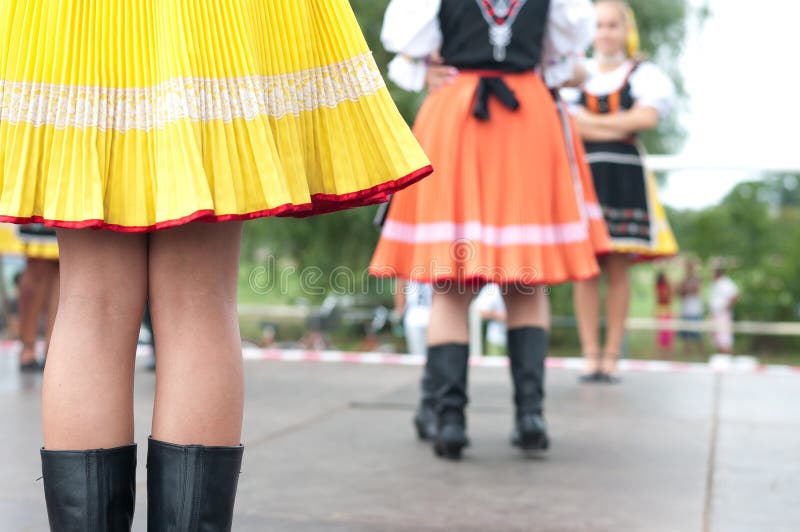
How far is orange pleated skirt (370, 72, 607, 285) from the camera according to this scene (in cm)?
256

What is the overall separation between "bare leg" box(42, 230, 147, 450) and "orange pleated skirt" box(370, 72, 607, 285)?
1.30 m

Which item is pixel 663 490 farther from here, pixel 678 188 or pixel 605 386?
pixel 678 188

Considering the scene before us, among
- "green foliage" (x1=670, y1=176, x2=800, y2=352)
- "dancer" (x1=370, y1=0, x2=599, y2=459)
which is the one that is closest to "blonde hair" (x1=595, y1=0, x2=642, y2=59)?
"dancer" (x1=370, y1=0, x2=599, y2=459)

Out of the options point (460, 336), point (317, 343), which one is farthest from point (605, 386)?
point (317, 343)

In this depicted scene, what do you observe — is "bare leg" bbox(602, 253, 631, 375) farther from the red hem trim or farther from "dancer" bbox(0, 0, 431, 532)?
"dancer" bbox(0, 0, 431, 532)

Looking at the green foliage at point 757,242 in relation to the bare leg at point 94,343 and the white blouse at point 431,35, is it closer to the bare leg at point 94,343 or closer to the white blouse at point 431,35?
the white blouse at point 431,35

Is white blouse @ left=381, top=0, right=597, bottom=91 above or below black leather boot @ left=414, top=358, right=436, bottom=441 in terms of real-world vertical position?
above

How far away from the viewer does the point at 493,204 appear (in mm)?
2607

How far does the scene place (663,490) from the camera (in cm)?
218

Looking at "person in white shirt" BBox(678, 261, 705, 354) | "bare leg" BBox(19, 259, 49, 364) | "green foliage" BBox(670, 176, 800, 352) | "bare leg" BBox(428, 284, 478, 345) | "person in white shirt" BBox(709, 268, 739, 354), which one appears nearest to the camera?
"bare leg" BBox(428, 284, 478, 345)

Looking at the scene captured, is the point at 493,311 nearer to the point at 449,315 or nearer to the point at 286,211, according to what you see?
the point at 449,315

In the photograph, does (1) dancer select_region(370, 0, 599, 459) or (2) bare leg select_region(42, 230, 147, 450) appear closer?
(2) bare leg select_region(42, 230, 147, 450)

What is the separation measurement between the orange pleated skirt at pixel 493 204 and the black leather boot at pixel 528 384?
5.9 inches

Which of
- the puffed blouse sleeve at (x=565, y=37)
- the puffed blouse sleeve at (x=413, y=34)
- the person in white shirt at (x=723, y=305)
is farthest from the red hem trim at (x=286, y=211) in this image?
the person in white shirt at (x=723, y=305)
